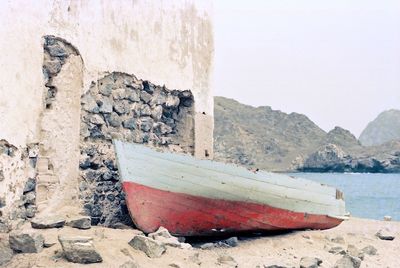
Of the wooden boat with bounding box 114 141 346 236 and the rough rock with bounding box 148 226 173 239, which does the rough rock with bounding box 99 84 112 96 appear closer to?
the wooden boat with bounding box 114 141 346 236

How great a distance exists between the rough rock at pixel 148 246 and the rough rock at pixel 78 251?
657mm

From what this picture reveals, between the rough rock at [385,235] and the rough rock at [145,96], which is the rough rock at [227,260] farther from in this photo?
the rough rock at [385,235]

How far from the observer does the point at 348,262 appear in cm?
625

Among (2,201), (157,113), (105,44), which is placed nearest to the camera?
(2,201)

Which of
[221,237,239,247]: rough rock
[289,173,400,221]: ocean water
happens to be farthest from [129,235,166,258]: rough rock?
[289,173,400,221]: ocean water

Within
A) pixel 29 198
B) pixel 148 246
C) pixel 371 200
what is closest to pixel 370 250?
pixel 148 246

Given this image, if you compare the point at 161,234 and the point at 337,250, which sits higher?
the point at 161,234

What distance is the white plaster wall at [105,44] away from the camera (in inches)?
211

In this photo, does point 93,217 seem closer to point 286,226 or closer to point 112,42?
point 112,42

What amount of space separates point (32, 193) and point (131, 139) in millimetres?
1785

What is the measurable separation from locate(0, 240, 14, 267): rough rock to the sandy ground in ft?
0.17

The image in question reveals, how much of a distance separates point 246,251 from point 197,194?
0.88m

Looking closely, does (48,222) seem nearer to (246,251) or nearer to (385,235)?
(246,251)

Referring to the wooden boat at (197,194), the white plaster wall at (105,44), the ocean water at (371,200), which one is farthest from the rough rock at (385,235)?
the ocean water at (371,200)
